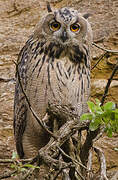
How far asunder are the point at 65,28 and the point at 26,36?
202 centimetres

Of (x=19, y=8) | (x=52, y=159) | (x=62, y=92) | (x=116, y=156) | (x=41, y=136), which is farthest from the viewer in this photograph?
(x=19, y=8)

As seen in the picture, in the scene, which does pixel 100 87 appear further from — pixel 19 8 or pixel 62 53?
pixel 19 8

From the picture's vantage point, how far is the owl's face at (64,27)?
2918 mm

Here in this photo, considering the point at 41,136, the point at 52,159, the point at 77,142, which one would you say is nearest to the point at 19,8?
the point at 41,136

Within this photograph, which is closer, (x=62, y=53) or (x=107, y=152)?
(x=62, y=53)

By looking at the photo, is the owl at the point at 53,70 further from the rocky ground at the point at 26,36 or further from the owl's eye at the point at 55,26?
the rocky ground at the point at 26,36

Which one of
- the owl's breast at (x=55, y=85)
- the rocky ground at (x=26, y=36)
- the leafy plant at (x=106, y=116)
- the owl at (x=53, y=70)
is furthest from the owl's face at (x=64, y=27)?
the leafy plant at (x=106, y=116)

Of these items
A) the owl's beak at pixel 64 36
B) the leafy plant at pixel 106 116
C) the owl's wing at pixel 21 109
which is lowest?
the owl's wing at pixel 21 109

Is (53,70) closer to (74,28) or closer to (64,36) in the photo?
(64,36)

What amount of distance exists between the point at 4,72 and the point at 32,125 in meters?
1.72

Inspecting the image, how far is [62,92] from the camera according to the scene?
9.50ft

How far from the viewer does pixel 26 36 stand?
15.9ft

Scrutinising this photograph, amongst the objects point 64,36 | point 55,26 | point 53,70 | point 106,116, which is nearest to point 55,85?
point 53,70

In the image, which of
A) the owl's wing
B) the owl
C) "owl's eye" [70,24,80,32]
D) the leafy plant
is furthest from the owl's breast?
the leafy plant
